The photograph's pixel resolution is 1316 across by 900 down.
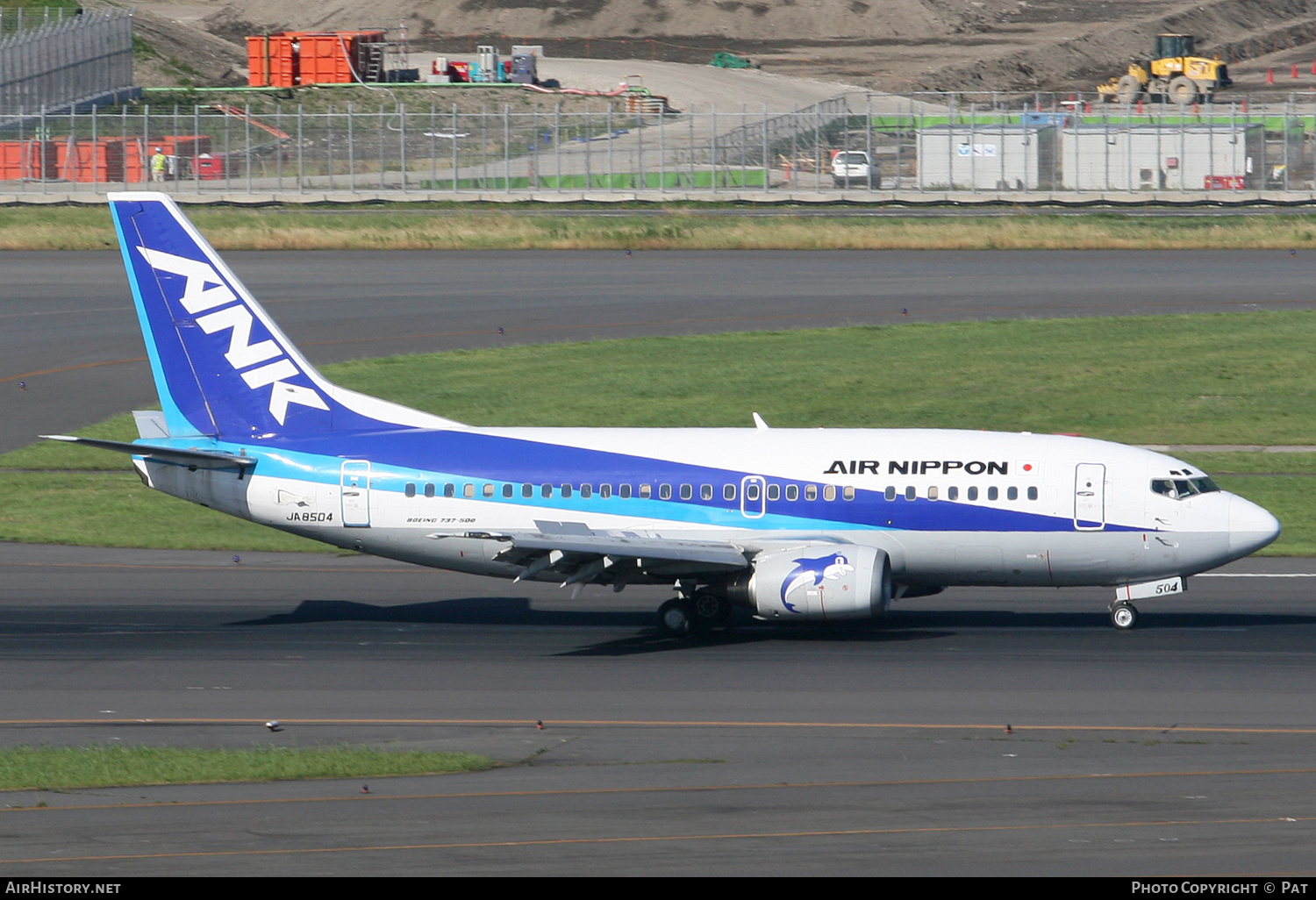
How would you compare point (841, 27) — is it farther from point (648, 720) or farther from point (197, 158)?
point (648, 720)

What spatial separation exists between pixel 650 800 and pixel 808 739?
3718 mm

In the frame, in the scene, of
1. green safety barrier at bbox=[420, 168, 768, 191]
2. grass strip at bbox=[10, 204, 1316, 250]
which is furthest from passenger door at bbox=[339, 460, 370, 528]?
green safety barrier at bbox=[420, 168, 768, 191]

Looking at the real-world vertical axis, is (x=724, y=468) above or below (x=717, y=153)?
below

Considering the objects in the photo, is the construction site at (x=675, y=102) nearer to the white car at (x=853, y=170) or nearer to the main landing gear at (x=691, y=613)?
the white car at (x=853, y=170)

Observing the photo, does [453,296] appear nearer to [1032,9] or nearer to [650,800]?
[650,800]

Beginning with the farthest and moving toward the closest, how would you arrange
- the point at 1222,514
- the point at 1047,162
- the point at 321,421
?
the point at 1047,162
the point at 321,421
the point at 1222,514

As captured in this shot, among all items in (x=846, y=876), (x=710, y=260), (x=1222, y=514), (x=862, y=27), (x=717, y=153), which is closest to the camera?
(x=846, y=876)

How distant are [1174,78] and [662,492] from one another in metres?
117

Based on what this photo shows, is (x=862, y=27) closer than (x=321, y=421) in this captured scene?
No

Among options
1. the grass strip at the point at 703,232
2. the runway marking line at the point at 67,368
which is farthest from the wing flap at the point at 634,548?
the grass strip at the point at 703,232

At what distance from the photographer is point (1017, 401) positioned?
5009cm

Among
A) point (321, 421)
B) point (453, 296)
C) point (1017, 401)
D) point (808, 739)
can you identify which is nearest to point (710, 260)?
point (453, 296)

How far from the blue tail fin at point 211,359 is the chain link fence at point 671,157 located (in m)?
61.7

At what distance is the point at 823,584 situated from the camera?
91.4ft
